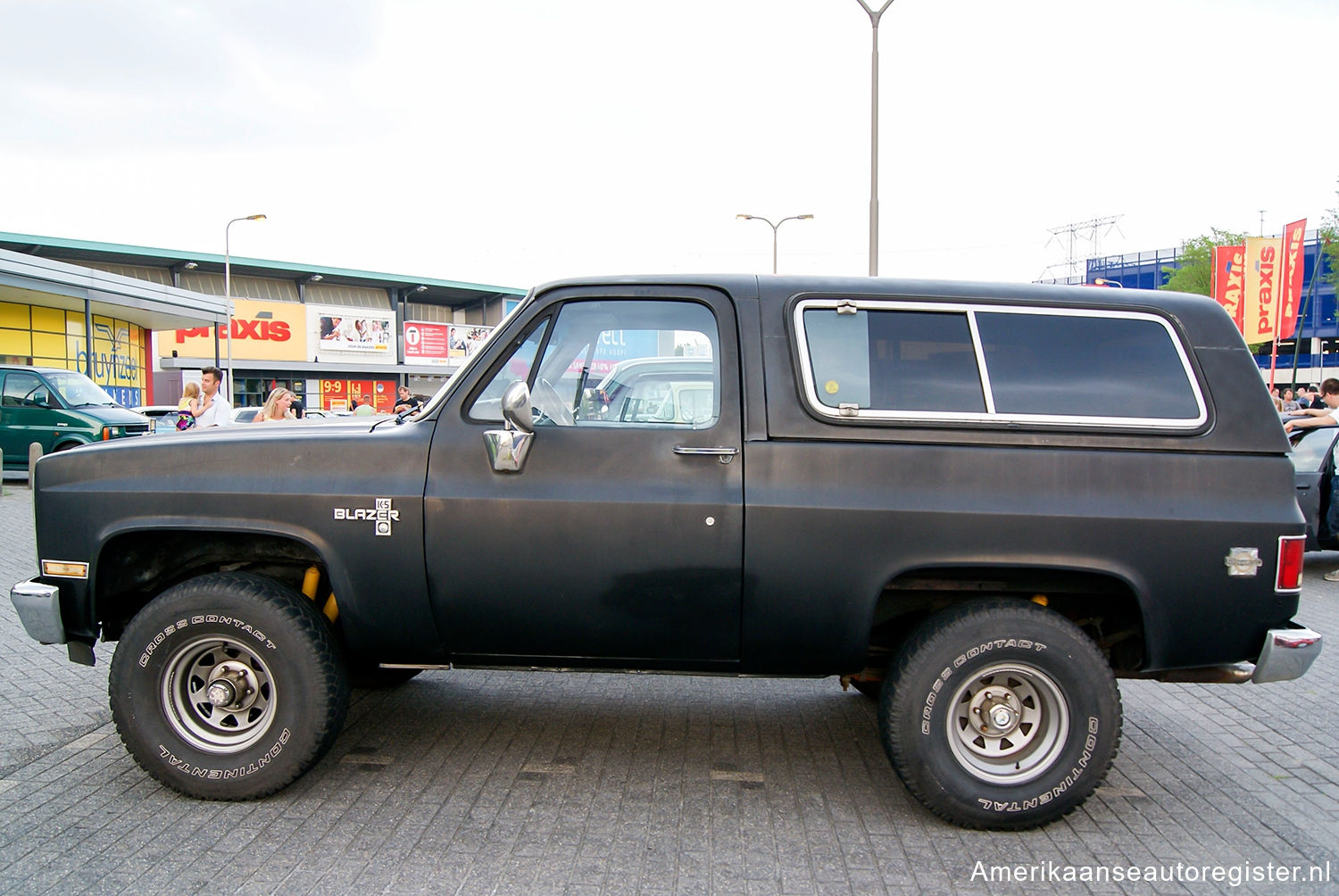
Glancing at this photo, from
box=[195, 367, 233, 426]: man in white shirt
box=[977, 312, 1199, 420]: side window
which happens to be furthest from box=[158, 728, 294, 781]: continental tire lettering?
box=[195, 367, 233, 426]: man in white shirt

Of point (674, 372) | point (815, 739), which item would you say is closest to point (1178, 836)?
point (815, 739)

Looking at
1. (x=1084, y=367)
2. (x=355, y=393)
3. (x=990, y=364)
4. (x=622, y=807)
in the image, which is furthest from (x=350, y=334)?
(x=1084, y=367)

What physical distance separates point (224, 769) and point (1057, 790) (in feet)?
10.5

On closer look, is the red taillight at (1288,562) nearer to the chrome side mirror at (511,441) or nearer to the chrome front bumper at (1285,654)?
the chrome front bumper at (1285,654)

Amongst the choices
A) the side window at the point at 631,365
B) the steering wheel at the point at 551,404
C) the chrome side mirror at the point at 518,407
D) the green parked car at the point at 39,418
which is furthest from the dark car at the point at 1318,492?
the green parked car at the point at 39,418

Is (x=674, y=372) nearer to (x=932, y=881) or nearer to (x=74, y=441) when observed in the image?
(x=932, y=881)

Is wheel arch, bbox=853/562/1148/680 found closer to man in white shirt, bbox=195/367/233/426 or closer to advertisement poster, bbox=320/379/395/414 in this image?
man in white shirt, bbox=195/367/233/426

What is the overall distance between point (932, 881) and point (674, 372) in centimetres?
208

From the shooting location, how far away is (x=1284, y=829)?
335 cm

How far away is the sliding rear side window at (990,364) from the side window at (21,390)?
1795cm

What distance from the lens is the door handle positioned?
337cm

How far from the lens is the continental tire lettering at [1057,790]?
128 inches

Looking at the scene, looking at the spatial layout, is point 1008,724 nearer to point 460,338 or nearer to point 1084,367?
point 1084,367

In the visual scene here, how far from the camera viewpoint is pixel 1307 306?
50.2m
